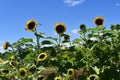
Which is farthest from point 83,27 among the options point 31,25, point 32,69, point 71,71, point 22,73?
point 22,73

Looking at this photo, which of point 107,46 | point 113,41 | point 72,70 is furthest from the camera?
point 113,41

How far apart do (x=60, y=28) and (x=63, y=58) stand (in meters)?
1.13

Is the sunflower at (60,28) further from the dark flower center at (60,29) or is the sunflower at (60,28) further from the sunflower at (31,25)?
the sunflower at (31,25)

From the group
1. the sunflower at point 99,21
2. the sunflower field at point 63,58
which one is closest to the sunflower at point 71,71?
the sunflower field at point 63,58

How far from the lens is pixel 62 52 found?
734cm

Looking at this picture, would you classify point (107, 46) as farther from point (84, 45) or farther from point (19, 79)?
point (19, 79)

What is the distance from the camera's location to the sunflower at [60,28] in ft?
26.7

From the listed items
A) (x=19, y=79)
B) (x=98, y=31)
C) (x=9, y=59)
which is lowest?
(x=19, y=79)

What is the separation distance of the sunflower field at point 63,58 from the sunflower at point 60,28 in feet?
0.99

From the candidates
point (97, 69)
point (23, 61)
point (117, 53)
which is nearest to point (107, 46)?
point (117, 53)

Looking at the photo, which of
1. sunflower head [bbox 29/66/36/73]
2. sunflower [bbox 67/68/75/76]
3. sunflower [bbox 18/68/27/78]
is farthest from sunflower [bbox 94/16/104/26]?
sunflower [bbox 18/68/27/78]

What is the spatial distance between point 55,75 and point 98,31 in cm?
139

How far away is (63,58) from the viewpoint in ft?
24.1

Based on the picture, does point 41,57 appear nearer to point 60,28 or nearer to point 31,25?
point 31,25
